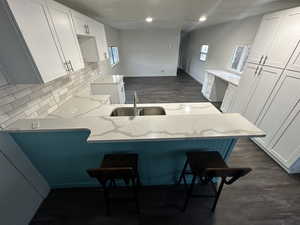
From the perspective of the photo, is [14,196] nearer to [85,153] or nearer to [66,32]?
[85,153]

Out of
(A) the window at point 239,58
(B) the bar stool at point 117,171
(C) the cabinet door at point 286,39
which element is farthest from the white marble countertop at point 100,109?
(A) the window at point 239,58

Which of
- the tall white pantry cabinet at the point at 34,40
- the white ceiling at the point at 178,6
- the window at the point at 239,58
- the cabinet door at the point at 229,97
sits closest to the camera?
the tall white pantry cabinet at the point at 34,40

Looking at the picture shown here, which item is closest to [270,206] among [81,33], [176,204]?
[176,204]

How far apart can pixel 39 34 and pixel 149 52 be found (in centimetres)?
622

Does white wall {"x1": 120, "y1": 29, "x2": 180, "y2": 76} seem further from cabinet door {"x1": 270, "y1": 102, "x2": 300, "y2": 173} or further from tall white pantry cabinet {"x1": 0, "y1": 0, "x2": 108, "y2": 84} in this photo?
cabinet door {"x1": 270, "y1": 102, "x2": 300, "y2": 173}

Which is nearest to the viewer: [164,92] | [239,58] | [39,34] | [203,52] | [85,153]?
[39,34]

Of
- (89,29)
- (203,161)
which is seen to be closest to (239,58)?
(203,161)

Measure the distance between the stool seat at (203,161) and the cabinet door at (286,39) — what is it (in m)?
1.87

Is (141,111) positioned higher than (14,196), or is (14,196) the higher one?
(141,111)

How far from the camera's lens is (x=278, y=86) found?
6.37ft

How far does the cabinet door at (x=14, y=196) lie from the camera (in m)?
1.11

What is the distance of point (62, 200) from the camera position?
1.54m

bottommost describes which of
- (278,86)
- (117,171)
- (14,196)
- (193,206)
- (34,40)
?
(193,206)

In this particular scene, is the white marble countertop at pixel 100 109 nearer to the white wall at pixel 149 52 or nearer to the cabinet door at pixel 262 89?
the cabinet door at pixel 262 89
